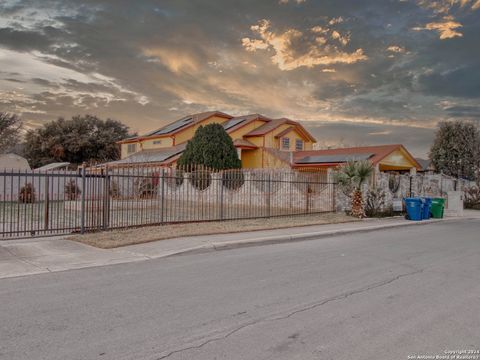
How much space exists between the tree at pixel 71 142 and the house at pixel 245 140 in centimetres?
993

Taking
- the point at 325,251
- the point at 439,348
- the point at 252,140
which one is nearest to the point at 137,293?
the point at 439,348

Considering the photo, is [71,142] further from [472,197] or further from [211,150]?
[472,197]

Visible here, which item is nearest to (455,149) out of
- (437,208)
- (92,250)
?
(437,208)

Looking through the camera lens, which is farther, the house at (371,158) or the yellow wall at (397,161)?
the yellow wall at (397,161)

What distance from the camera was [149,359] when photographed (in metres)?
3.96

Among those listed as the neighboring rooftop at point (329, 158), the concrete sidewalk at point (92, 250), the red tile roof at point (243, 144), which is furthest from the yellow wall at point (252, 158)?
the concrete sidewalk at point (92, 250)

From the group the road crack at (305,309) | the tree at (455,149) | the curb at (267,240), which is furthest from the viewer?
the tree at (455,149)

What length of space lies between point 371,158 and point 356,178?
8.31 metres

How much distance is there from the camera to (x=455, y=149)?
140 ft

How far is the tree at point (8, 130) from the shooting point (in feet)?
120

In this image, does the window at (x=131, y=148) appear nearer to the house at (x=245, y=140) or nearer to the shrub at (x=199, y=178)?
the house at (x=245, y=140)

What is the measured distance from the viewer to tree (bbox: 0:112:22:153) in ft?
120

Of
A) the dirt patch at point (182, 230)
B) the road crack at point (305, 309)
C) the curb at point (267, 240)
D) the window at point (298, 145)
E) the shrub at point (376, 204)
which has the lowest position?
the road crack at point (305, 309)

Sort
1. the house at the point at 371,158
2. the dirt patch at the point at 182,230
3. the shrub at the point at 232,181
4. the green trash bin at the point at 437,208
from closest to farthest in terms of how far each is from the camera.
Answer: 1. the dirt patch at the point at 182,230
2. the shrub at the point at 232,181
3. the green trash bin at the point at 437,208
4. the house at the point at 371,158
